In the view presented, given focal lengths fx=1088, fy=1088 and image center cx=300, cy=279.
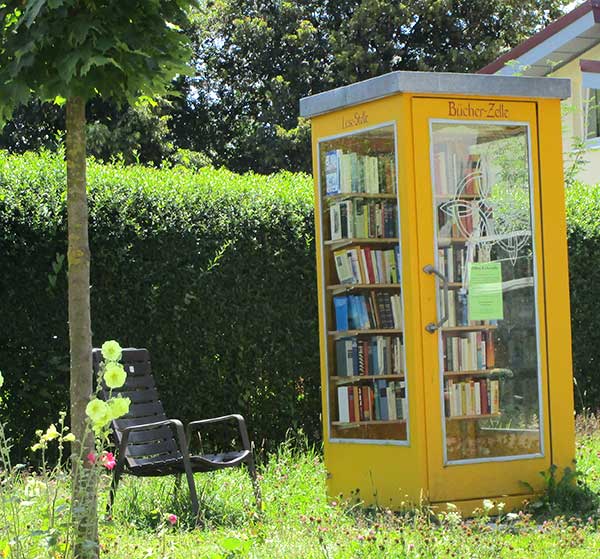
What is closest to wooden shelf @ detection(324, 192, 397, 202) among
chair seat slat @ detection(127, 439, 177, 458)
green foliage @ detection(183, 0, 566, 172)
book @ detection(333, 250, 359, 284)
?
book @ detection(333, 250, 359, 284)

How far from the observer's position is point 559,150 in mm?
7445

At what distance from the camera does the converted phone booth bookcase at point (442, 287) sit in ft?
22.8

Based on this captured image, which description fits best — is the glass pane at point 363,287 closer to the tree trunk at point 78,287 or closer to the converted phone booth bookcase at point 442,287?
the converted phone booth bookcase at point 442,287

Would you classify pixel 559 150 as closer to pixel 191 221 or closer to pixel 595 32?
pixel 191 221

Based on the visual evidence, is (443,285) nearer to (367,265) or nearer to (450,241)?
(450,241)

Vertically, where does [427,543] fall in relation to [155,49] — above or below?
below

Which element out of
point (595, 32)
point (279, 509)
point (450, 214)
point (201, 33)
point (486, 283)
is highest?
point (201, 33)

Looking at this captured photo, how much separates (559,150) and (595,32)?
10.2 m

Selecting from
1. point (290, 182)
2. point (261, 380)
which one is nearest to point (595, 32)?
point (290, 182)

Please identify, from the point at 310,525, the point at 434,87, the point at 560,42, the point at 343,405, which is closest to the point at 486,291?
the point at 343,405

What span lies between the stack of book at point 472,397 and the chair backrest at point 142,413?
6.16ft

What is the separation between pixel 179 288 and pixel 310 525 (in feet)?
11.4

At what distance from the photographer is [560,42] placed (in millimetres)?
16594

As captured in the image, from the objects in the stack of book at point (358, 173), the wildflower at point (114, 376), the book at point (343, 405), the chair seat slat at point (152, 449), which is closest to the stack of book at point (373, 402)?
the book at point (343, 405)
